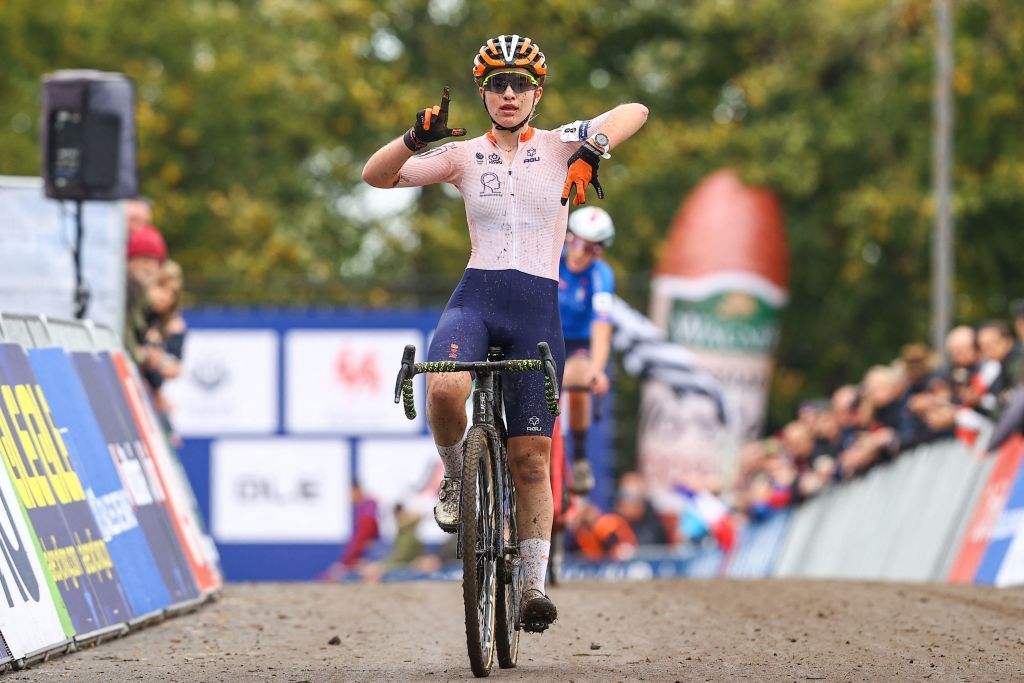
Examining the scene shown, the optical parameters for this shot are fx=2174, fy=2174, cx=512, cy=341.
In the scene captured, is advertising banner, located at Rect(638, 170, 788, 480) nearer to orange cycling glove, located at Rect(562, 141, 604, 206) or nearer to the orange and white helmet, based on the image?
the orange and white helmet

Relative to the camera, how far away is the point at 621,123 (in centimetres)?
906

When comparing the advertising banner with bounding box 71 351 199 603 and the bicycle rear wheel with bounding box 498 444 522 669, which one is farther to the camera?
the advertising banner with bounding box 71 351 199 603

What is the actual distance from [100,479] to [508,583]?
10.6ft

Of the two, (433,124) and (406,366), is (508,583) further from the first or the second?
(433,124)

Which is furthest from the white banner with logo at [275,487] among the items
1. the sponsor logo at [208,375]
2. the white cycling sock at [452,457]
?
the white cycling sock at [452,457]

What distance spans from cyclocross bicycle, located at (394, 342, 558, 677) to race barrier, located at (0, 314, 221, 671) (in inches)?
78.9

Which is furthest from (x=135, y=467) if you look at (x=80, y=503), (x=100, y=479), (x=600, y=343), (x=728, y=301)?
(x=728, y=301)

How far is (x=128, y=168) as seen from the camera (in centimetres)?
1562

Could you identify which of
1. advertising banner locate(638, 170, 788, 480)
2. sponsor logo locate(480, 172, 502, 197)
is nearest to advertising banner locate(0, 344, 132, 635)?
sponsor logo locate(480, 172, 502, 197)

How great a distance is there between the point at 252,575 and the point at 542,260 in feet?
63.3

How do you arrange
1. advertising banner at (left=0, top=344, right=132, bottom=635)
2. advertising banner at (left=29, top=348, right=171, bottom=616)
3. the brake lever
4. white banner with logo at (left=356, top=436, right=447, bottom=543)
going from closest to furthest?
the brake lever → advertising banner at (left=0, top=344, right=132, bottom=635) → advertising banner at (left=29, top=348, right=171, bottom=616) → white banner with logo at (left=356, top=436, right=447, bottom=543)

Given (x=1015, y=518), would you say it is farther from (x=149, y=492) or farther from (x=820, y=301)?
(x=820, y=301)

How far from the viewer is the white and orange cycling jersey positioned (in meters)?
9.14

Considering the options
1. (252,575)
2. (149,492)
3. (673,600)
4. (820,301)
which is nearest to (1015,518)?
(673,600)
